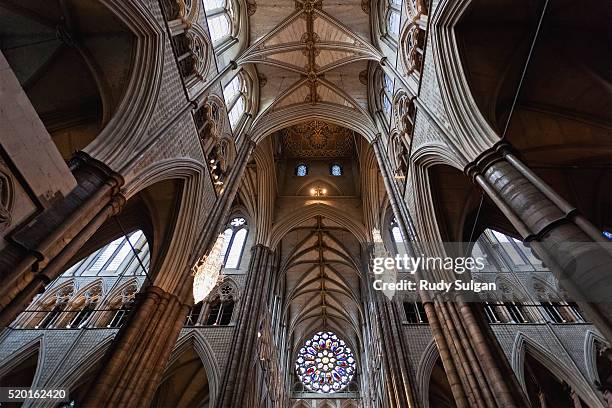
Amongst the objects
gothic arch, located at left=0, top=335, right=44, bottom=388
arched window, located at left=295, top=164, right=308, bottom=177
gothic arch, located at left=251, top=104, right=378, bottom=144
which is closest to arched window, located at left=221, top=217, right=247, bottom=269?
arched window, located at left=295, top=164, right=308, bottom=177

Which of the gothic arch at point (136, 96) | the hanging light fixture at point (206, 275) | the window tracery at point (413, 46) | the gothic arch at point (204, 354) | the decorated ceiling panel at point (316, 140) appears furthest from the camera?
the decorated ceiling panel at point (316, 140)

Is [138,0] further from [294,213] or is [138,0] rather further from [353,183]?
[353,183]

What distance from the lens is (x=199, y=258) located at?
333 inches

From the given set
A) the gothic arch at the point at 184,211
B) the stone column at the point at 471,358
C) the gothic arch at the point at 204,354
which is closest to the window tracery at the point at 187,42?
the gothic arch at the point at 184,211

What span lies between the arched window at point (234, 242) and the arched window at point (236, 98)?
6650mm

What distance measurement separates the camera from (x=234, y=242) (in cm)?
1714

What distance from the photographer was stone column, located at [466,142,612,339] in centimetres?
323

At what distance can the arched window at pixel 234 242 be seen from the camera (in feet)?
52.4

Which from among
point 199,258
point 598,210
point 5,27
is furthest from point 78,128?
point 598,210

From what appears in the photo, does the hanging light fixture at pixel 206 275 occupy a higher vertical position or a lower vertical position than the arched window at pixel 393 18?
lower

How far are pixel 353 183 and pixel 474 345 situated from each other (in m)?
14.4

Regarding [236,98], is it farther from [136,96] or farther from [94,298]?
[94,298]
